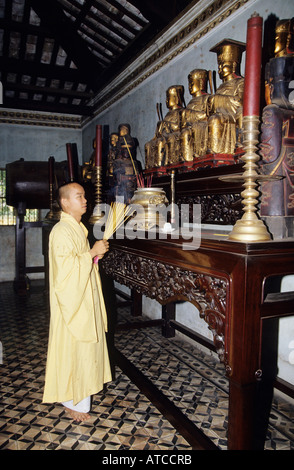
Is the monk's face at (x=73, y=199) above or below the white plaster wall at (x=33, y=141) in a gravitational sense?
below

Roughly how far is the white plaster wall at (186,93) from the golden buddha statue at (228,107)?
1.17 feet

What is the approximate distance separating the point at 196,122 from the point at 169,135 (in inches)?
17.5

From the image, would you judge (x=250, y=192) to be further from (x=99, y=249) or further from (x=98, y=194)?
(x=98, y=194)

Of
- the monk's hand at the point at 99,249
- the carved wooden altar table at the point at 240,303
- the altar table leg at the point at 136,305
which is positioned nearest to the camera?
the carved wooden altar table at the point at 240,303

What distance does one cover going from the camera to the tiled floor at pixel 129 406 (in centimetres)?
206

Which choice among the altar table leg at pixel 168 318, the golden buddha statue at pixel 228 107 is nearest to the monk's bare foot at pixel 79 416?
the altar table leg at pixel 168 318

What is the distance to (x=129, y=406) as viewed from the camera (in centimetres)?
249

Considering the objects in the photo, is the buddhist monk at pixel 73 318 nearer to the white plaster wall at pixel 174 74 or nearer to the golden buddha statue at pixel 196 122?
the golden buddha statue at pixel 196 122

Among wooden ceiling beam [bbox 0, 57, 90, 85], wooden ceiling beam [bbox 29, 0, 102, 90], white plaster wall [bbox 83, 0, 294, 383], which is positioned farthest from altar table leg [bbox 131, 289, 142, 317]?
wooden ceiling beam [bbox 0, 57, 90, 85]
